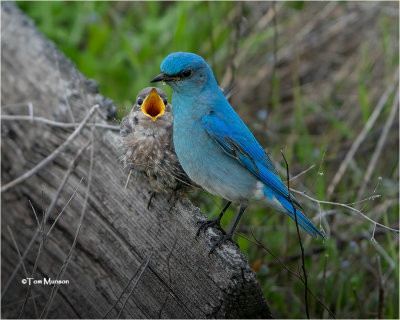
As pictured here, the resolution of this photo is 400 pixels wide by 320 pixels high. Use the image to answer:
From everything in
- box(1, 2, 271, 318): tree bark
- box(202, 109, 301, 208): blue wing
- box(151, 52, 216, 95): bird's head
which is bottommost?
box(1, 2, 271, 318): tree bark

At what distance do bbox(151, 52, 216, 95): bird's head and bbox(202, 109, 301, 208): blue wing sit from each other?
0.18 m

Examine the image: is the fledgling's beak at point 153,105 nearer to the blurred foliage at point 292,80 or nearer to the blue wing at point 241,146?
the blue wing at point 241,146

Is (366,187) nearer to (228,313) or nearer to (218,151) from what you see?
(218,151)

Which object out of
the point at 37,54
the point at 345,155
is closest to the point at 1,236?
the point at 37,54

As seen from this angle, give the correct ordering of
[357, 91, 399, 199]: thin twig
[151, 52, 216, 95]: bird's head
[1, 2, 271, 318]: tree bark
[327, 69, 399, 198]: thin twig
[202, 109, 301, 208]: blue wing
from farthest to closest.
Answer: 1. [327, 69, 399, 198]: thin twig
2. [357, 91, 399, 199]: thin twig
3. [202, 109, 301, 208]: blue wing
4. [151, 52, 216, 95]: bird's head
5. [1, 2, 271, 318]: tree bark

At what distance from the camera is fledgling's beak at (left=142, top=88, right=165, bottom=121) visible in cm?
302

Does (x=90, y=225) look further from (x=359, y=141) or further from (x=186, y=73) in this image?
(x=359, y=141)

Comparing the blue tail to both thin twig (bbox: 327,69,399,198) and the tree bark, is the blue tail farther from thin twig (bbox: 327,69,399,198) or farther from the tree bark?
thin twig (bbox: 327,69,399,198)

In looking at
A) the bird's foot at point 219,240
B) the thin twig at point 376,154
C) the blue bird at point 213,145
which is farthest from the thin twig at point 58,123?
the thin twig at point 376,154

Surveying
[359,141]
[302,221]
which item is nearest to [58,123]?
[302,221]

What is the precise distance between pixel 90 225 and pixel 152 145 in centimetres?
60

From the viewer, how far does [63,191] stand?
3.36m

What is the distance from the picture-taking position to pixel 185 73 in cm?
290

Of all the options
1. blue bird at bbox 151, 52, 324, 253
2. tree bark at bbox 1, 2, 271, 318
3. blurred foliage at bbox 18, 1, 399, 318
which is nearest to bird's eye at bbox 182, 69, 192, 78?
blue bird at bbox 151, 52, 324, 253
